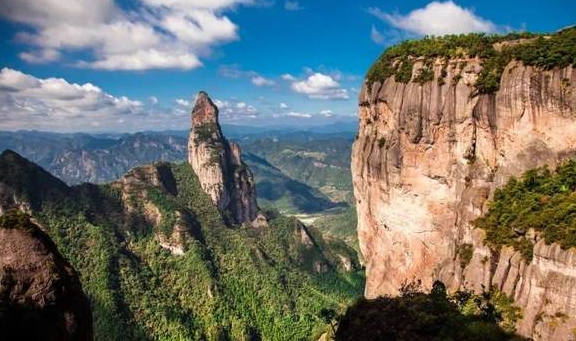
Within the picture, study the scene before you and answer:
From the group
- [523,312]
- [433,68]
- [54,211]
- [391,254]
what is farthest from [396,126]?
[54,211]

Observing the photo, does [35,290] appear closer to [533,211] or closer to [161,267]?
[533,211]

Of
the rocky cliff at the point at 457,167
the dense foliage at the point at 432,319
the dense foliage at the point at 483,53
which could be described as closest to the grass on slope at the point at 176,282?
the rocky cliff at the point at 457,167

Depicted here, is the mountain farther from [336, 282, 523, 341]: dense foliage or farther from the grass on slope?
[336, 282, 523, 341]: dense foliage

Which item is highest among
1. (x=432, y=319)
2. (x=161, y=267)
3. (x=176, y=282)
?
(x=432, y=319)

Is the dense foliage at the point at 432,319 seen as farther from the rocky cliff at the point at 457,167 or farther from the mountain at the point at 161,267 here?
the mountain at the point at 161,267

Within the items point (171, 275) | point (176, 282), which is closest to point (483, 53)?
point (176, 282)

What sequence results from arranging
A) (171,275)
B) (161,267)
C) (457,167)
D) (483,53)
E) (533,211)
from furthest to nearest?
(161,267) → (171,275) → (457,167) → (483,53) → (533,211)

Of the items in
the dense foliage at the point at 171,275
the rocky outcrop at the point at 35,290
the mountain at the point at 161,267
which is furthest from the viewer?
the mountain at the point at 161,267
